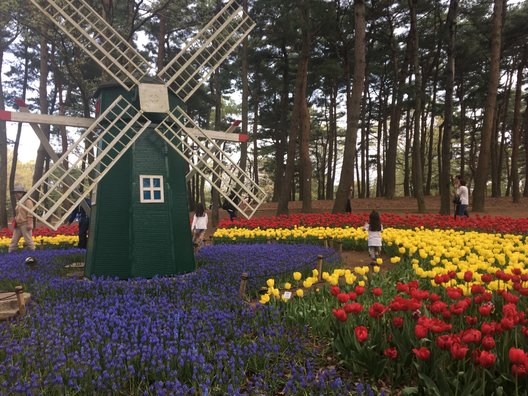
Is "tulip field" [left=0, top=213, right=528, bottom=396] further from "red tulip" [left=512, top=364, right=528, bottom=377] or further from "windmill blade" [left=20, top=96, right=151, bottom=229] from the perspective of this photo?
"windmill blade" [left=20, top=96, right=151, bottom=229]

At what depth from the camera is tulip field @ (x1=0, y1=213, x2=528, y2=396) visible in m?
3.06

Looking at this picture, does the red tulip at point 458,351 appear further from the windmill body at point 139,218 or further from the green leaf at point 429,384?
the windmill body at point 139,218

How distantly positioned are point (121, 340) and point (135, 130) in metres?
4.96

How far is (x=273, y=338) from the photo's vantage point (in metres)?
4.32

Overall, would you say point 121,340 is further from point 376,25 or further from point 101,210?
point 376,25

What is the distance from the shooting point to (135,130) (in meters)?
8.13

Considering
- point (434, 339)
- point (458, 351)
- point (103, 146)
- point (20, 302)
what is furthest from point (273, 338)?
point (103, 146)

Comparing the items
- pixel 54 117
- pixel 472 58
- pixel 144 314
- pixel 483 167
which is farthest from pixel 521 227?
pixel 472 58

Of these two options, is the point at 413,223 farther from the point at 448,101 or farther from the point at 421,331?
the point at 421,331

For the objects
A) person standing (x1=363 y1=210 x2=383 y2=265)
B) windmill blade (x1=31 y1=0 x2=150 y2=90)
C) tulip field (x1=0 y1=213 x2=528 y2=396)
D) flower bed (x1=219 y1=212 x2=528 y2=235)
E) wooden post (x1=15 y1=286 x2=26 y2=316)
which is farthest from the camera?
flower bed (x1=219 y1=212 x2=528 y2=235)

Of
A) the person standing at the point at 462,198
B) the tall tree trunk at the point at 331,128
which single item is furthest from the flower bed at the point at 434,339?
the tall tree trunk at the point at 331,128

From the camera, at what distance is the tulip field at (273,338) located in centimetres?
306

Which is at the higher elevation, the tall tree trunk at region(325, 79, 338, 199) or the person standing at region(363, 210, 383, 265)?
the tall tree trunk at region(325, 79, 338, 199)

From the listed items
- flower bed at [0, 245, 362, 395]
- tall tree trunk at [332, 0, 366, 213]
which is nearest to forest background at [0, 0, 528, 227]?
tall tree trunk at [332, 0, 366, 213]
